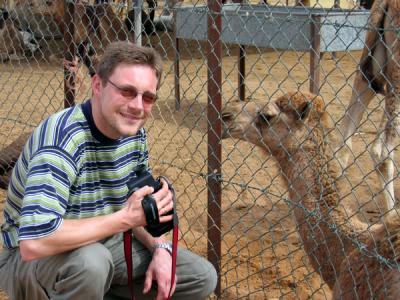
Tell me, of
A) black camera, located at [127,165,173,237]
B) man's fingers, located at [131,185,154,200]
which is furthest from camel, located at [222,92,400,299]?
man's fingers, located at [131,185,154,200]

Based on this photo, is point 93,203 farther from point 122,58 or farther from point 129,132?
point 122,58

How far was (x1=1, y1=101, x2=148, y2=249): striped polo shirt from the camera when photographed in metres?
2.92

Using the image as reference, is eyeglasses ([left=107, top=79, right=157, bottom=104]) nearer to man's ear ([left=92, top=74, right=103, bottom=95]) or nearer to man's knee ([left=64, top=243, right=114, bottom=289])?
man's ear ([left=92, top=74, right=103, bottom=95])

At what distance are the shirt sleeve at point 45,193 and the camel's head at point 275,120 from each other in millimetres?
1802

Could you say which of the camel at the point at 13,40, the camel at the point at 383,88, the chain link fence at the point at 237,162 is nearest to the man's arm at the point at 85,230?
the chain link fence at the point at 237,162

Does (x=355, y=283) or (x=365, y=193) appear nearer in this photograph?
(x=355, y=283)

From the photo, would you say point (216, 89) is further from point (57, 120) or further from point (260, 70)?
point (260, 70)

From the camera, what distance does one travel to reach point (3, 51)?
45.6 feet

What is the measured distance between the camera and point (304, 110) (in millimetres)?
4422

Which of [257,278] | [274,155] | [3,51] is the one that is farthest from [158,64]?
[3,51]

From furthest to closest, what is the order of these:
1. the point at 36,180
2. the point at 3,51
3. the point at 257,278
A: the point at 3,51 < the point at 257,278 < the point at 36,180

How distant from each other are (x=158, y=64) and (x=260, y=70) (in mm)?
9138

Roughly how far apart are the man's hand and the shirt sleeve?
1.87 ft

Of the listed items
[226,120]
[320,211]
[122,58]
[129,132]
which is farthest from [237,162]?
[122,58]
